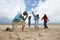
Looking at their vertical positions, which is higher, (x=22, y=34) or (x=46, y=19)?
(x=46, y=19)

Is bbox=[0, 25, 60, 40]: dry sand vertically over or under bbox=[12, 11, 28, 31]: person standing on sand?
under

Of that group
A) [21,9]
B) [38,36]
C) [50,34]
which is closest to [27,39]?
[38,36]

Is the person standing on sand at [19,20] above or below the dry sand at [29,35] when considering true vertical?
above

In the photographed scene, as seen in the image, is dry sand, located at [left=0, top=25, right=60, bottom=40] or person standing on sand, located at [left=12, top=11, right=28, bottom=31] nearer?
dry sand, located at [left=0, top=25, right=60, bottom=40]

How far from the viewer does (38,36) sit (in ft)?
17.6

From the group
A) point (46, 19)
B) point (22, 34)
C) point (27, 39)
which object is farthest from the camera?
point (46, 19)

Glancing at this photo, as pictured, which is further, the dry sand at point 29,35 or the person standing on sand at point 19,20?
the person standing on sand at point 19,20

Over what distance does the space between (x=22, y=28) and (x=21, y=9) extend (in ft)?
1.91

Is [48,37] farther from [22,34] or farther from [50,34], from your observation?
[22,34]

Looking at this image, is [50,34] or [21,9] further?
[21,9]

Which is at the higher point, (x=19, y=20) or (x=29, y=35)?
(x=19, y=20)

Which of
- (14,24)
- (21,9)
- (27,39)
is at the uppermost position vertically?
(21,9)

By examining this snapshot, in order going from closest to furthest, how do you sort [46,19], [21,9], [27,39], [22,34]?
[27,39] → [22,34] → [21,9] → [46,19]

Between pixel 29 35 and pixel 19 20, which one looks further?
pixel 19 20
